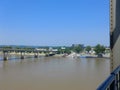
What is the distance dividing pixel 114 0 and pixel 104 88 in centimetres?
162

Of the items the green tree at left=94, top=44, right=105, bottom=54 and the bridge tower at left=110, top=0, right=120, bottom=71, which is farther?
the green tree at left=94, top=44, right=105, bottom=54

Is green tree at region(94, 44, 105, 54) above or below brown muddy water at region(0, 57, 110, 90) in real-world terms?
above

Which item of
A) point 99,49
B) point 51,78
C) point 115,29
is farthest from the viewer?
point 99,49

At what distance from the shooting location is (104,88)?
4.78ft

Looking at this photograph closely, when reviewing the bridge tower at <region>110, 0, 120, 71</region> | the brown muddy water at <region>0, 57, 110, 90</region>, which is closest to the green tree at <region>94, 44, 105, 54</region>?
the brown muddy water at <region>0, 57, 110, 90</region>

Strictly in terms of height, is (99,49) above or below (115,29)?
below

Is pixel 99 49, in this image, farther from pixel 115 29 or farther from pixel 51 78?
pixel 115 29

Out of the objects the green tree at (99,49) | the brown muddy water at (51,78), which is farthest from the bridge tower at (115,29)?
the green tree at (99,49)

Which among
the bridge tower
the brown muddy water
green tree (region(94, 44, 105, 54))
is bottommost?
the brown muddy water

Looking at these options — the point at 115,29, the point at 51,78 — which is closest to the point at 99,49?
the point at 51,78

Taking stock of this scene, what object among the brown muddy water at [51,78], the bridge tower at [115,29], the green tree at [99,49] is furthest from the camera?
the green tree at [99,49]

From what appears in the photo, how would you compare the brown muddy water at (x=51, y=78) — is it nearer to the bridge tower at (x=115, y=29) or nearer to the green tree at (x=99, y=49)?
the bridge tower at (x=115, y=29)

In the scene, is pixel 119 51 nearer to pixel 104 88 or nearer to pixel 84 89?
pixel 104 88

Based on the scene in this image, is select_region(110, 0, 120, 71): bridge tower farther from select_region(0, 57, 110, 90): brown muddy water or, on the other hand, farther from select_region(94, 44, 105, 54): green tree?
select_region(94, 44, 105, 54): green tree
